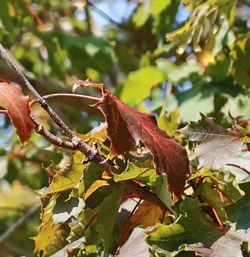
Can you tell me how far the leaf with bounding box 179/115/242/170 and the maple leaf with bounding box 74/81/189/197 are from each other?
8cm

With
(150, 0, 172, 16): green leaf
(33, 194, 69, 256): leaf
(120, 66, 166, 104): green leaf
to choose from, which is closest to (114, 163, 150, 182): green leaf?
(33, 194, 69, 256): leaf

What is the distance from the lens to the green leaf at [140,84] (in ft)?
9.41

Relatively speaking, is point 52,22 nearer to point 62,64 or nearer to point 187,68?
point 62,64

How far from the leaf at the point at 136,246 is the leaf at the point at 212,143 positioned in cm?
18

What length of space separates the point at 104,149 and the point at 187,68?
3.84 ft

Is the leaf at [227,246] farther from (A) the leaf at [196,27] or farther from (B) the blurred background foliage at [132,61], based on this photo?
(A) the leaf at [196,27]

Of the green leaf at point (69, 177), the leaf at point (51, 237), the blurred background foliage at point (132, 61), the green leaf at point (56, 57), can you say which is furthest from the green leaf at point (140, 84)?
the green leaf at point (69, 177)

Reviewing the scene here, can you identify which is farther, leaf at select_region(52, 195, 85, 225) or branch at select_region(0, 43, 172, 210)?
leaf at select_region(52, 195, 85, 225)

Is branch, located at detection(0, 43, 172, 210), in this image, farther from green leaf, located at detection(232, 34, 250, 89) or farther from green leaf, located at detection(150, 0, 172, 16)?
green leaf, located at detection(150, 0, 172, 16)

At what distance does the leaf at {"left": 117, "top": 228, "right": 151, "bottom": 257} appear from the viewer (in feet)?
4.85

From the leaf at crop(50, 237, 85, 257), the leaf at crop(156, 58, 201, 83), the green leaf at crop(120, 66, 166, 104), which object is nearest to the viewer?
the leaf at crop(50, 237, 85, 257)

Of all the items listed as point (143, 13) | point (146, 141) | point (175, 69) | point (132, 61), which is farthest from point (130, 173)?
point (132, 61)

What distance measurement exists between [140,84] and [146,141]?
1418mm

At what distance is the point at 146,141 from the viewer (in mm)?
1467
